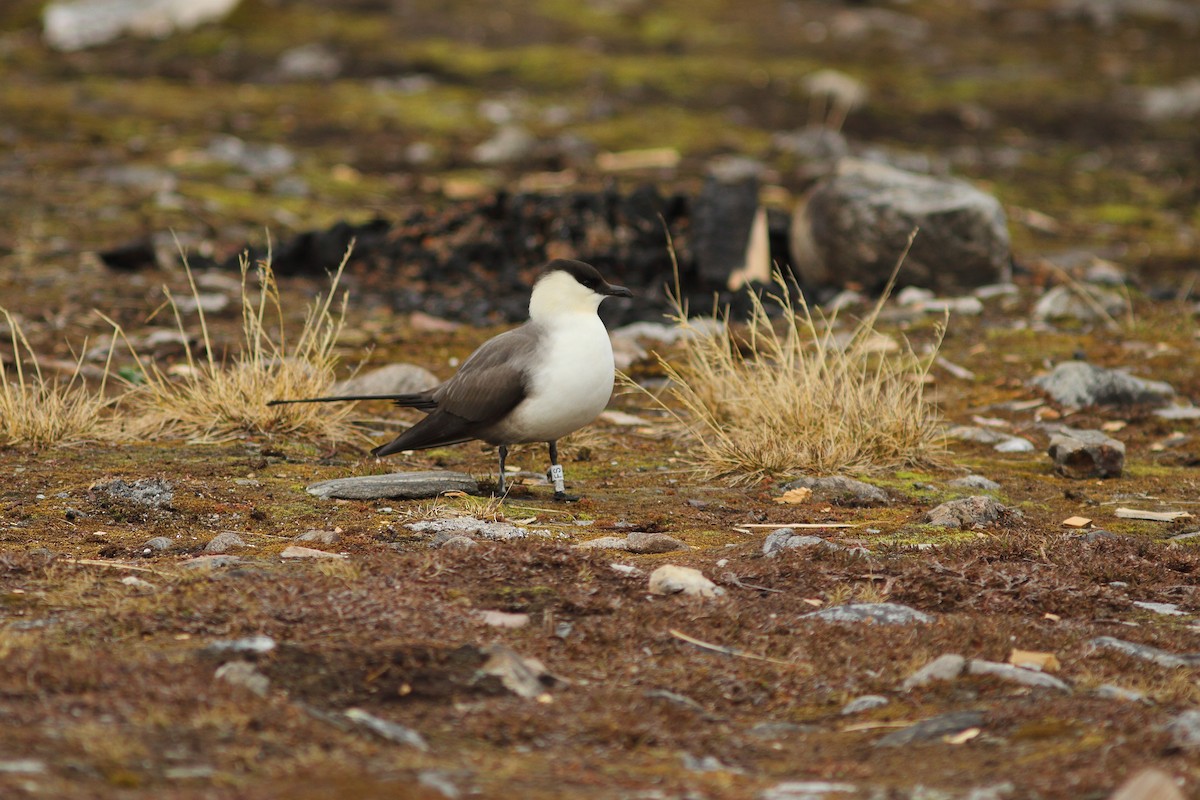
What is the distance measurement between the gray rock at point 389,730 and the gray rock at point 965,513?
3.02 metres

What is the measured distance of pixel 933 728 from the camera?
343cm

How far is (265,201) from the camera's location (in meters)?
13.0

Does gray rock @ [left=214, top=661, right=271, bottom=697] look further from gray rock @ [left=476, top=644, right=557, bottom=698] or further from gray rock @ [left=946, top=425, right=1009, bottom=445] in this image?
gray rock @ [left=946, top=425, right=1009, bottom=445]

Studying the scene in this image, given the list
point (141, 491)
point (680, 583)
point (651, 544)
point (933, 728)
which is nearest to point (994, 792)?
point (933, 728)

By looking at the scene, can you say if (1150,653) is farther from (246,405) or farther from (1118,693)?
(246,405)

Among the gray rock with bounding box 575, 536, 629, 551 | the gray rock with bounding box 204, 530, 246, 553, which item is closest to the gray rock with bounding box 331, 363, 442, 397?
the gray rock with bounding box 204, 530, 246, 553

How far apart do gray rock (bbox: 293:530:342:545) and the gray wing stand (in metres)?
1.01

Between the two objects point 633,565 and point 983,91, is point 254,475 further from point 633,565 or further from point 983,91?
point 983,91

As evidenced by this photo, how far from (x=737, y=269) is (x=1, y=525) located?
611cm

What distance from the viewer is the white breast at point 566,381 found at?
5762 mm

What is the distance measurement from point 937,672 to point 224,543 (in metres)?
2.59

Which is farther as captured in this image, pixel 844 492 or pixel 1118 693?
pixel 844 492

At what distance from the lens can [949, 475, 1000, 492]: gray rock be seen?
6477 mm

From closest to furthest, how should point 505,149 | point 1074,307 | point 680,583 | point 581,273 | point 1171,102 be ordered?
point 680,583
point 581,273
point 1074,307
point 505,149
point 1171,102
